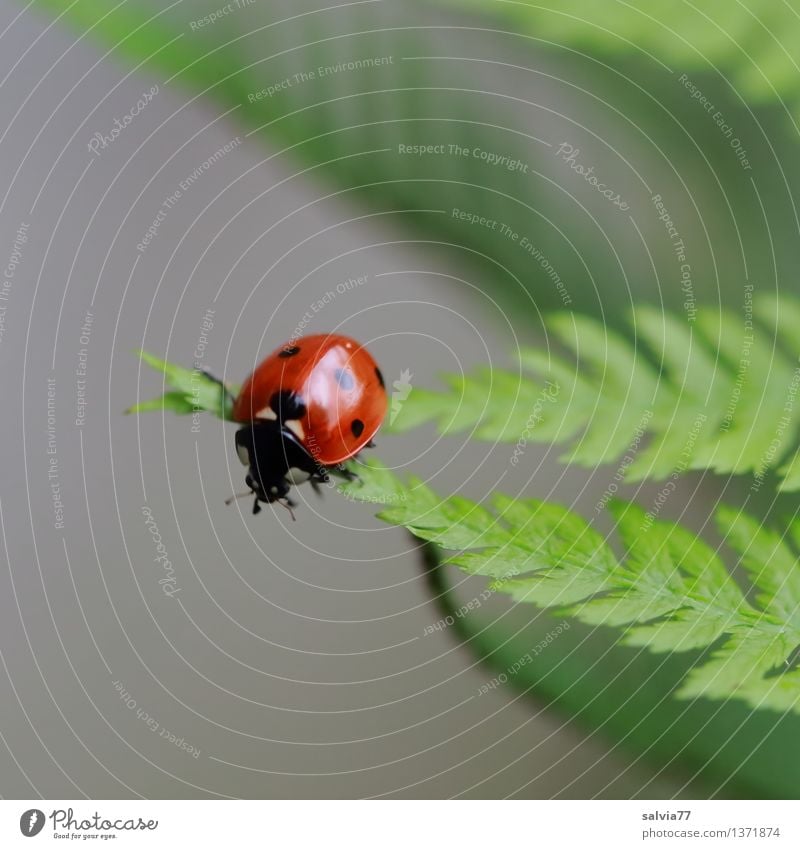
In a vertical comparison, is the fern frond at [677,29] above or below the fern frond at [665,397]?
above

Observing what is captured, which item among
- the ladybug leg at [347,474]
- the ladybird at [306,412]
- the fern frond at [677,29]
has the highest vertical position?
the fern frond at [677,29]

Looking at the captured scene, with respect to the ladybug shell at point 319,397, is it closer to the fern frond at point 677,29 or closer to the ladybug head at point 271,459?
the ladybug head at point 271,459

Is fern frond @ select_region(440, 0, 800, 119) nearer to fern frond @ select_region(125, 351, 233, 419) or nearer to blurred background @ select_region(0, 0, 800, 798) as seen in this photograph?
blurred background @ select_region(0, 0, 800, 798)

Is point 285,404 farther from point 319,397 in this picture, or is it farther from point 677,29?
point 677,29

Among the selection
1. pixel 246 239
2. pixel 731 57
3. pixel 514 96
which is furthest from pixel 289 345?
pixel 731 57

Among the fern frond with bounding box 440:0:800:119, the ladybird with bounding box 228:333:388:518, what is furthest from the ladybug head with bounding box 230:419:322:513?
the fern frond with bounding box 440:0:800:119

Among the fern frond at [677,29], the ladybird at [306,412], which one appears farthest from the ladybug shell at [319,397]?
the fern frond at [677,29]
